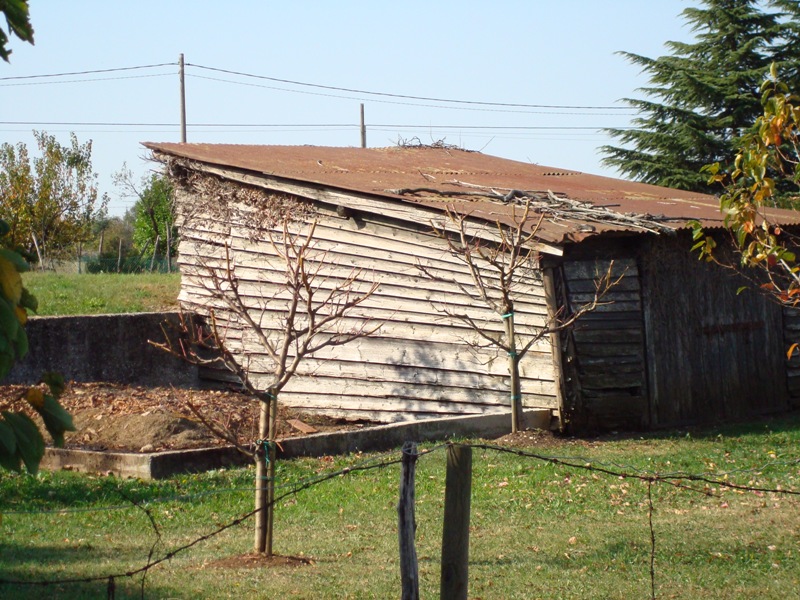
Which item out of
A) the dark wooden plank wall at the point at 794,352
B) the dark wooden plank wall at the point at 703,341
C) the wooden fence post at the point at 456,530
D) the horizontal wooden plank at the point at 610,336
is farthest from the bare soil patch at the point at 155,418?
the dark wooden plank wall at the point at 794,352

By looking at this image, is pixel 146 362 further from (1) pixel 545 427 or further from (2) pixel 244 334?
(1) pixel 545 427

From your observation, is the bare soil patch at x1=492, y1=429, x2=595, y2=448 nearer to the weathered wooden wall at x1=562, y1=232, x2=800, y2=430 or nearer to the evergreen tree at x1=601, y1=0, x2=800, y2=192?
the weathered wooden wall at x1=562, y1=232, x2=800, y2=430

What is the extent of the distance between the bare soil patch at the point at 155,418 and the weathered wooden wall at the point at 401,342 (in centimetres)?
63

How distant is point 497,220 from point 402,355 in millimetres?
2806

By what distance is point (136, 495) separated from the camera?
9508mm

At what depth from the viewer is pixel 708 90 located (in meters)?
29.6

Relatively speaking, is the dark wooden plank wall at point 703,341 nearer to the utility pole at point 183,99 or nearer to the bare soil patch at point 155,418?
the bare soil patch at point 155,418

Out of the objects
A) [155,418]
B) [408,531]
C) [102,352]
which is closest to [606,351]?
[155,418]

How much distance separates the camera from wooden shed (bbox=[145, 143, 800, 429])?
506 inches

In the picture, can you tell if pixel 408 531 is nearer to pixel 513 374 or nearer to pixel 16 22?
pixel 16 22

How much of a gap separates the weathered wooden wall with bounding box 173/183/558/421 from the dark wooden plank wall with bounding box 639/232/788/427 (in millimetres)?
1778

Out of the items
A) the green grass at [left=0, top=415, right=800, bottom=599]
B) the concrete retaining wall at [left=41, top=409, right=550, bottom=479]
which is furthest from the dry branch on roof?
the green grass at [left=0, top=415, right=800, bottom=599]

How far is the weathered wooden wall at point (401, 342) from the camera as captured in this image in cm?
1325

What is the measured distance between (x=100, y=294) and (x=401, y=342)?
828 cm
